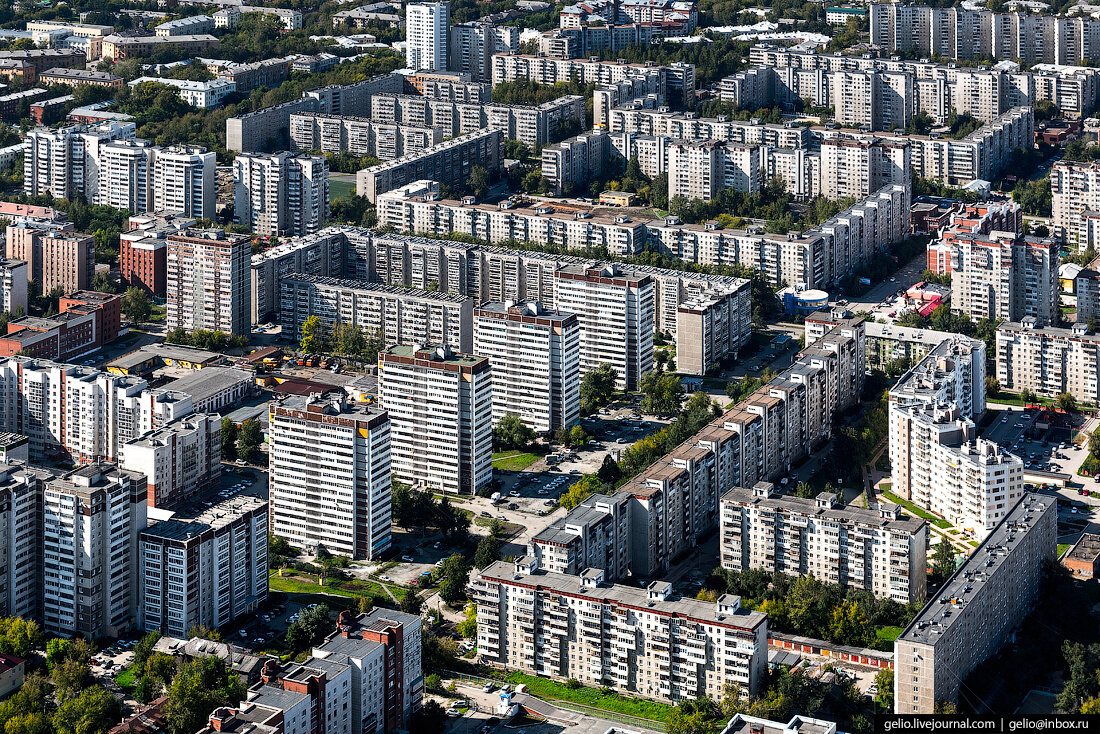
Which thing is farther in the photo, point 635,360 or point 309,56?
point 309,56

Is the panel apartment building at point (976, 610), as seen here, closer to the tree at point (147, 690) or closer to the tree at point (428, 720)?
the tree at point (428, 720)

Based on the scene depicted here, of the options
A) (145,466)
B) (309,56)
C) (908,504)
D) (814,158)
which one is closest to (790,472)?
(908,504)

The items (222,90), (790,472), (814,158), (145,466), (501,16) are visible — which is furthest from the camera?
(501,16)

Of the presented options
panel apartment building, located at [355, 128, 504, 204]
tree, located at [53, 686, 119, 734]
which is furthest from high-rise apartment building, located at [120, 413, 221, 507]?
panel apartment building, located at [355, 128, 504, 204]

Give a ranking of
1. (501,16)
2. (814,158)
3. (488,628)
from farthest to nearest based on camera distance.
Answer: (501,16), (814,158), (488,628)

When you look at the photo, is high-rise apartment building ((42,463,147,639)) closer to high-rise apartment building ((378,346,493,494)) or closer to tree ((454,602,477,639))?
tree ((454,602,477,639))

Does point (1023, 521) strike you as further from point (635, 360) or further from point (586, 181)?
point (586, 181)

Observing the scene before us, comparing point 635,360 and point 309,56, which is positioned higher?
point 309,56

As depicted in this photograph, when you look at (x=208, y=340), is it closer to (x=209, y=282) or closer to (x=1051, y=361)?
(x=209, y=282)
